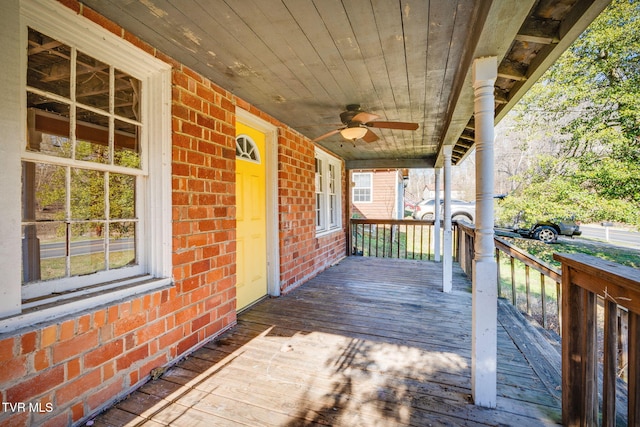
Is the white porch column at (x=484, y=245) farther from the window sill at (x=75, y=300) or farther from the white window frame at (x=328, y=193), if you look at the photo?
the white window frame at (x=328, y=193)

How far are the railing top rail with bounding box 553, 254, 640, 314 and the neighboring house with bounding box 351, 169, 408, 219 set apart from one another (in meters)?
10.4

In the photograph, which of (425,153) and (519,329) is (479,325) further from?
(425,153)

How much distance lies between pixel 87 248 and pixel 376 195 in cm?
1116

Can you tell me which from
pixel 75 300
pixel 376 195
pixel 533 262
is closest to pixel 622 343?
pixel 533 262

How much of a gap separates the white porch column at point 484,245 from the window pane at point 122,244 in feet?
7.56

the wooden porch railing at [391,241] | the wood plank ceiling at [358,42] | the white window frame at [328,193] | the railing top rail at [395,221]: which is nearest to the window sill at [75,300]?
the wood plank ceiling at [358,42]

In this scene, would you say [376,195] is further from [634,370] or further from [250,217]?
[634,370]

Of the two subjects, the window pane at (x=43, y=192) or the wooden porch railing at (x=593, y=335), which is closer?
the wooden porch railing at (x=593, y=335)

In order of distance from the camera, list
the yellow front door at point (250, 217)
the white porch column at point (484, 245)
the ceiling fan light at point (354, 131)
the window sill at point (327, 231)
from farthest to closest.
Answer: the window sill at point (327, 231), the yellow front door at point (250, 217), the ceiling fan light at point (354, 131), the white porch column at point (484, 245)

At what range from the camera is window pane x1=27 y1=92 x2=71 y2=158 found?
1.47 metres

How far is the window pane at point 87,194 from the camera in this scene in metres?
1.65

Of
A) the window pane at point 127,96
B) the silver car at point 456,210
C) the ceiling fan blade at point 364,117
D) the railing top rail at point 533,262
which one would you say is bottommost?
the railing top rail at point 533,262

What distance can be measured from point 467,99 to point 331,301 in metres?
2.58

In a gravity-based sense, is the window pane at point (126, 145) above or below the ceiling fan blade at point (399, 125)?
below
